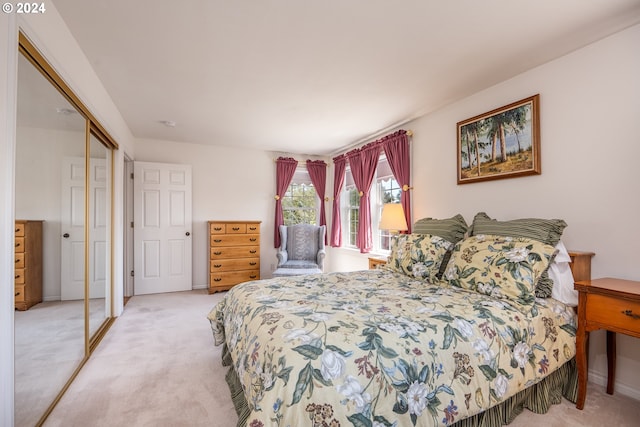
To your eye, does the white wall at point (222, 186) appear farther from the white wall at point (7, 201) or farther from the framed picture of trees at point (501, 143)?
the white wall at point (7, 201)

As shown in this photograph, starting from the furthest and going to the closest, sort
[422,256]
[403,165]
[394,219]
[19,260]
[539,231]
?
[403,165], [394,219], [422,256], [539,231], [19,260]

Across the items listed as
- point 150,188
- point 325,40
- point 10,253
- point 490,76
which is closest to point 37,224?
point 10,253

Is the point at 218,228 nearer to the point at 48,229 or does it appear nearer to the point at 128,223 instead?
the point at 128,223

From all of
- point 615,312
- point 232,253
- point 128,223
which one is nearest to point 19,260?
point 615,312

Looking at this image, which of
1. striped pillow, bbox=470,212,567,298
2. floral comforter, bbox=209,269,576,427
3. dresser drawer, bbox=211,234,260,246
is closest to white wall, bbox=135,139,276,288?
dresser drawer, bbox=211,234,260,246

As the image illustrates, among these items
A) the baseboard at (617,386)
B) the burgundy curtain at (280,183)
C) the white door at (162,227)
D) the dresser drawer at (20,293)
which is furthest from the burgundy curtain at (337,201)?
the dresser drawer at (20,293)

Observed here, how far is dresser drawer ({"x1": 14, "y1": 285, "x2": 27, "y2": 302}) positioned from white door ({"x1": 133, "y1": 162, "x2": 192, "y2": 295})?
129 inches

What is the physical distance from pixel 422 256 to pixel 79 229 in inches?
107

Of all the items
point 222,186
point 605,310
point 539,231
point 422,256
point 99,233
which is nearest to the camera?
point 605,310

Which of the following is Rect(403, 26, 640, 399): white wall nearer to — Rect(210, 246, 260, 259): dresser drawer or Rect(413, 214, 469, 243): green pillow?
Rect(413, 214, 469, 243): green pillow

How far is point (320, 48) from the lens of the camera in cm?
222

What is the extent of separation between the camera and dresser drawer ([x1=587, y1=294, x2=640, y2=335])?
158cm

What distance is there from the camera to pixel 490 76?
2635mm

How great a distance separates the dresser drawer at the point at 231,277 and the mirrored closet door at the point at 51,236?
6.16ft
